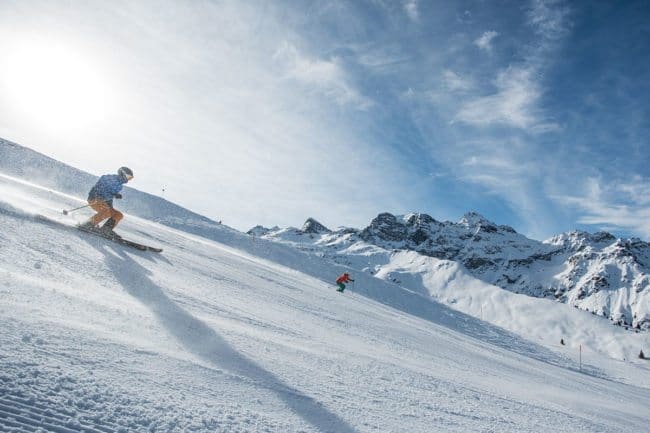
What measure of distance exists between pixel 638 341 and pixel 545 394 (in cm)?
6282

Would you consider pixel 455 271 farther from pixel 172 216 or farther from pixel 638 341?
pixel 172 216

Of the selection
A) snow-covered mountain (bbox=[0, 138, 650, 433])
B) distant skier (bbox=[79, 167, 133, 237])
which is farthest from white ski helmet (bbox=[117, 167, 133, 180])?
snow-covered mountain (bbox=[0, 138, 650, 433])

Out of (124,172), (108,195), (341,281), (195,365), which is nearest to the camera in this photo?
(195,365)

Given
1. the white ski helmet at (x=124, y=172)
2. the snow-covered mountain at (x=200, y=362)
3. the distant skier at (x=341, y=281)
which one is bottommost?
the snow-covered mountain at (x=200, y=362)

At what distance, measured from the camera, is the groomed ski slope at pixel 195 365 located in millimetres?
2314

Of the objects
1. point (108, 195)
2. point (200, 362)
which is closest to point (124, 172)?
point (108, 195)

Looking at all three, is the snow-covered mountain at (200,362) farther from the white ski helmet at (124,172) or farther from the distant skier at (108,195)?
the white ski helmet at (124,172)

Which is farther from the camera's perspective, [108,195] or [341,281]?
[341,281]

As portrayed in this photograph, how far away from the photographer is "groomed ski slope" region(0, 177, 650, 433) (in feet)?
7.59

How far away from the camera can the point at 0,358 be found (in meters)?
2.27

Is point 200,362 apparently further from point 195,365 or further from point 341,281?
point 341,281

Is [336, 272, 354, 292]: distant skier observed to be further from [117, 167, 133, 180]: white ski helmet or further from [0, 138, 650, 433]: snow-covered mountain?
[117, 167, 133, 180]: white ski helmet

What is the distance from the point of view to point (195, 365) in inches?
124

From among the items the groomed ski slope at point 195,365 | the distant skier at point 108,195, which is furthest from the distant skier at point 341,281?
the distant skier at point 108,195
